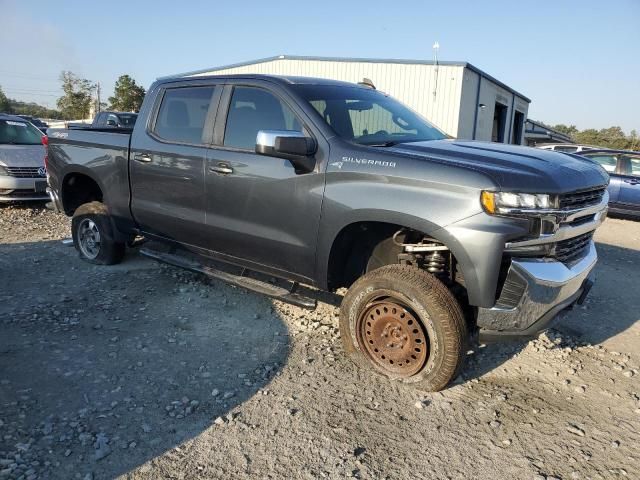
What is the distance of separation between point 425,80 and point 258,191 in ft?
58.6

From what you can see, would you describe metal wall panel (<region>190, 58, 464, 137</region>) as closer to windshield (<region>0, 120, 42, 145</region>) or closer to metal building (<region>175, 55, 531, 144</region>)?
metal building (<region>175, 55, 531, 144</region>)

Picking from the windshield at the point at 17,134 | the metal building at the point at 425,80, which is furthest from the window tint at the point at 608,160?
the windshield at the point at 17,134

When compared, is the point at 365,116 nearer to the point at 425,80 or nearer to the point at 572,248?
the point at 572,248

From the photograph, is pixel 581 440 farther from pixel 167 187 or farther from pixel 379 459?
pixel 167 187

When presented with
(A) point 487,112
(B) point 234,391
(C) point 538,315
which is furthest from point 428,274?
(A) point 487,112

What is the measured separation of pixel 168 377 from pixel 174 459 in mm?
871

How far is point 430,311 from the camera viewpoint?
3.19 m

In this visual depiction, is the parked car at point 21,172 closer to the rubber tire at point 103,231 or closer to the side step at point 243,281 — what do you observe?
the rubber tire at point 103,231

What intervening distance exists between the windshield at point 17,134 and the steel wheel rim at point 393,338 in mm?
8865

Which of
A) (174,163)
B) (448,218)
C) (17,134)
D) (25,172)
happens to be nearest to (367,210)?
(448,218)

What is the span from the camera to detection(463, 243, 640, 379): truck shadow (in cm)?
391

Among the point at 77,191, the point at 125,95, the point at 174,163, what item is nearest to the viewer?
the point at 174,163

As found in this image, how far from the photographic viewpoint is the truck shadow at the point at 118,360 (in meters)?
2.73

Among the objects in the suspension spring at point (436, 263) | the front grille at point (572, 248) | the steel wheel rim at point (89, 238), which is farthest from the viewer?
the steel wheel rim at point (89, 238)
